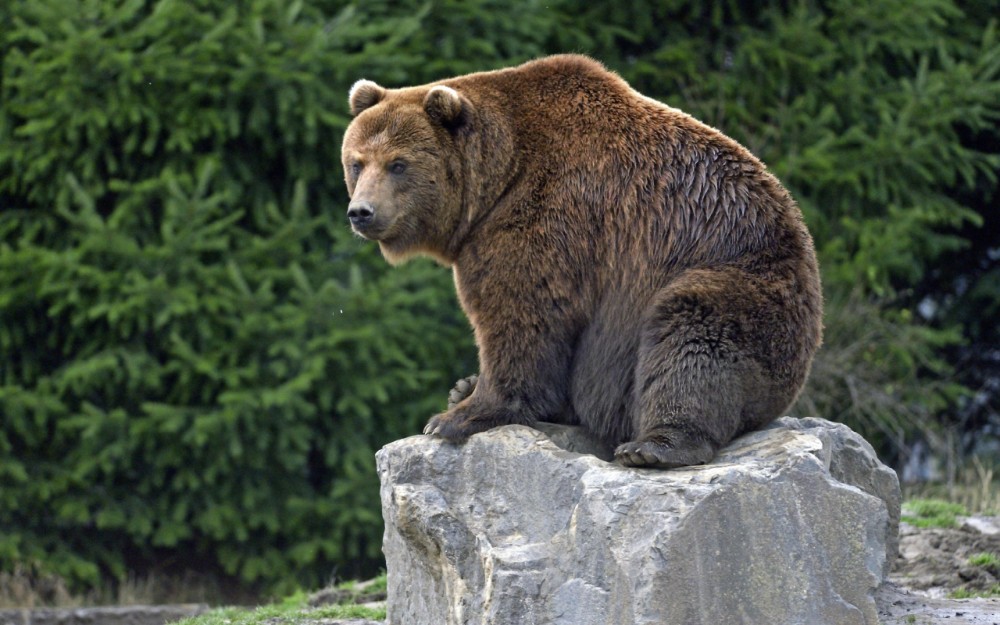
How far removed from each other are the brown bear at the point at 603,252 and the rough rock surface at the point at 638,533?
0.19m

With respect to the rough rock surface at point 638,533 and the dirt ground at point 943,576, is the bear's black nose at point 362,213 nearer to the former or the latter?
the rough rock surface at point 638,533

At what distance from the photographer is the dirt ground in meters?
6.07

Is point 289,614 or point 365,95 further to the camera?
point 289,614

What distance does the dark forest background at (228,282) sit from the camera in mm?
9688

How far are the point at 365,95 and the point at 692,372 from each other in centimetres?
211

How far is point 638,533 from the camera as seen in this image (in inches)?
181

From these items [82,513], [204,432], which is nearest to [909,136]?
[204,432]

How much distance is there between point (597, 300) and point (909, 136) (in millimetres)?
7064

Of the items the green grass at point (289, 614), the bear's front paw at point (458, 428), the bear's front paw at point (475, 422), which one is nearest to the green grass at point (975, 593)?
the bear's front paw at point (475, 422)

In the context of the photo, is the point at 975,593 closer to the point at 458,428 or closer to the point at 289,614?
the point at 458,428

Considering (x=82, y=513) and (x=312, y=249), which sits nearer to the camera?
(x=82, y=513)

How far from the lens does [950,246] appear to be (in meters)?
12.2

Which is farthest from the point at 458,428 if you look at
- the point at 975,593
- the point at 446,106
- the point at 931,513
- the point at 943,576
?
the point at 931,513

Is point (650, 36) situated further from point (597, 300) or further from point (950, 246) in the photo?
point (597, 300)
